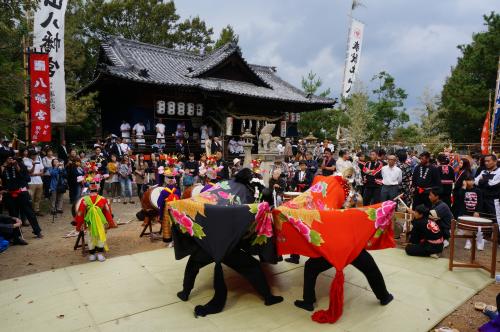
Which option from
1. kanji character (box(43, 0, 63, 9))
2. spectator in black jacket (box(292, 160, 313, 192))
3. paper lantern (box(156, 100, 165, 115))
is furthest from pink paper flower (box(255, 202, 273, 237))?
paper lantern (box(156, 100, 165, 115))

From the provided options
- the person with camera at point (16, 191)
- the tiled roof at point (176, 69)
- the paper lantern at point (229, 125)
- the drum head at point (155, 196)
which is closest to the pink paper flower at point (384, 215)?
the drum head at point (155, 196)

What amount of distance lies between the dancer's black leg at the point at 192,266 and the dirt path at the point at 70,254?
2.41 metres

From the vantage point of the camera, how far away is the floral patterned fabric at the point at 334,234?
3.84m

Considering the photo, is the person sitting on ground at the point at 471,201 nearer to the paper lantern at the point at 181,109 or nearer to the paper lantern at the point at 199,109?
the paper lantern at the point at 181,109

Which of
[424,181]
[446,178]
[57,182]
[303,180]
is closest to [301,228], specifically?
[424,181]

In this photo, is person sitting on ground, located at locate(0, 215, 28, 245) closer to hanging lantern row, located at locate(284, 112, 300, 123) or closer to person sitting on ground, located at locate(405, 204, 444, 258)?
person sitting on ground, located at locate(405, 204, 444, 258)

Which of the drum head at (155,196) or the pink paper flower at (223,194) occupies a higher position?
the pink paper flower at (223,194)

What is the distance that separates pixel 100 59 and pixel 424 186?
19.1m

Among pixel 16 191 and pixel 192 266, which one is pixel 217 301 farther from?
pixel 16 191

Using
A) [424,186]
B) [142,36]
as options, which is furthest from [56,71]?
[142,36]

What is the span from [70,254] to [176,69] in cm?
1540

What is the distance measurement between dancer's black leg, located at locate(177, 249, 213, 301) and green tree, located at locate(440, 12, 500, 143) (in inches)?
964

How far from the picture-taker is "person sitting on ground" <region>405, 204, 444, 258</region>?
6129mm

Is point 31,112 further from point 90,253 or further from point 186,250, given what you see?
point 186,250
